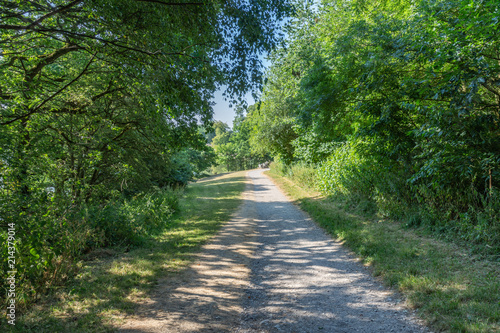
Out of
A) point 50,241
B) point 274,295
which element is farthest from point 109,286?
point 274,295

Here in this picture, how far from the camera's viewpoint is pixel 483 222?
5.38 meters

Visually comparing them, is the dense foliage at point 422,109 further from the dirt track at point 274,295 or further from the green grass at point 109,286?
the green grass at point 109,286

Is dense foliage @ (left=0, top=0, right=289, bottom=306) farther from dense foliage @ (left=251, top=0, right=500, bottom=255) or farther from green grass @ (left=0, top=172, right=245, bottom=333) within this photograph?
dense foliage @ (left=251, top=0, right=500, bottom=255)

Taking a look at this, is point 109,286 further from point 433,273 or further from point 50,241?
point 433,273

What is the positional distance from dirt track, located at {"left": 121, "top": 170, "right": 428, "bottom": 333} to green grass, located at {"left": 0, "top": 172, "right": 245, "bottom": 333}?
36 centimetres

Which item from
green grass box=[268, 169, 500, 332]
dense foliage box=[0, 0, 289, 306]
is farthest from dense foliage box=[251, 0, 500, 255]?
dense foliage box=[0, 0, 289, 306]

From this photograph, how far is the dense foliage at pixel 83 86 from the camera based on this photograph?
13.1 ft

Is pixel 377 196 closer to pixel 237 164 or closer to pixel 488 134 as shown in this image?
pixel 488 134

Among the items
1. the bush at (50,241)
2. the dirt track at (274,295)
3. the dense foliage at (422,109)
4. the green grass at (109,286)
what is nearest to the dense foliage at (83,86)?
the bush at (50,241)

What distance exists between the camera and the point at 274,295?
456 cm

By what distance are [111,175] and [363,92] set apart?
8246mm

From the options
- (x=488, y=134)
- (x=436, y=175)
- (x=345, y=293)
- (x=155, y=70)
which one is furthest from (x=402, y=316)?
(x=155, y=70)

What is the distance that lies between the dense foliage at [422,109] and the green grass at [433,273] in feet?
2.19

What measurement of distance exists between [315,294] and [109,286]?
353 centimetres
